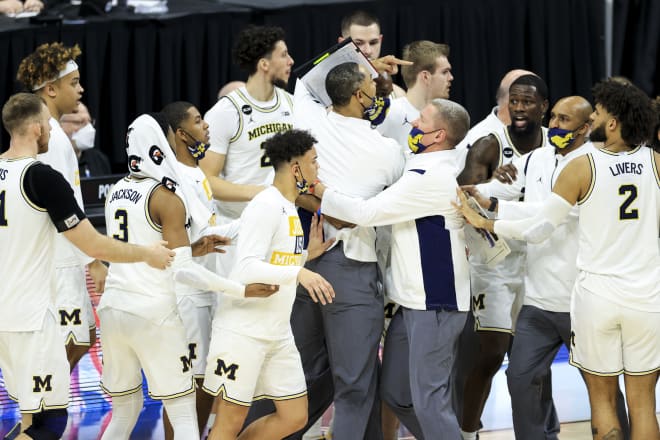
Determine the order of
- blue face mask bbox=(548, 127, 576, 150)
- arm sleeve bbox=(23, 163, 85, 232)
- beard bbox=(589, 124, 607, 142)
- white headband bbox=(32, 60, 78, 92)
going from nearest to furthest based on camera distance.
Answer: arm sleeve bbox=(23, 163, 85, 232)
beard bbox=(589, 124, 607, 142)
blue face mask bbox=(548, 127, 576, 150)
white headband bbox=(32, 60, 78, 92)

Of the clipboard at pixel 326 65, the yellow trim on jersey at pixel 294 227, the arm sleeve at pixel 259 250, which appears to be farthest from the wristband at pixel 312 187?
the clipboard at pixel 326 65

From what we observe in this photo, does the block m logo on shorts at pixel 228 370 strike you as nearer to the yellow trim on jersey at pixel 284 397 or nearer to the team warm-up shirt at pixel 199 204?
the yellow trim on jersey at pixel 284 397

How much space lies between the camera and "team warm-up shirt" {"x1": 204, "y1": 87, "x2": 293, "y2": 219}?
22.1ft

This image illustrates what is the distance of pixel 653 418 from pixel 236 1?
5.98m

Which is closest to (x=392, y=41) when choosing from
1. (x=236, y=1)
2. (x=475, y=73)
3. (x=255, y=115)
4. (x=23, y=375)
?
(x=475, y=73)

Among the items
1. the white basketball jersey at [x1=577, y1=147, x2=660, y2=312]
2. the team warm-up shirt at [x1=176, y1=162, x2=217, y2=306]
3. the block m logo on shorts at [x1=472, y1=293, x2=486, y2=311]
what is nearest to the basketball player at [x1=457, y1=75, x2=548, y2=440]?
the block m logo on shorts at [x1=472, y1=293, x2=486, y2=311]

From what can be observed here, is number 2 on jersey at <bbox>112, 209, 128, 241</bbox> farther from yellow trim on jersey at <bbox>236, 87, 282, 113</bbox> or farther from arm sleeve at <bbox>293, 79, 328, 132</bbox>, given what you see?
yellow trim on jersey at <bbox>236, 87, 282, 113</bbox>

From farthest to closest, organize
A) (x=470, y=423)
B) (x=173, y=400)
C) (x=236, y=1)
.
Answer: (x=236, y=1) → (x=470, y=423) → (x=173, y=400)

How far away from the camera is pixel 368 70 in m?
6.05

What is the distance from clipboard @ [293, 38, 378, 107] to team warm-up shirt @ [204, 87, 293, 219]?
569 mm

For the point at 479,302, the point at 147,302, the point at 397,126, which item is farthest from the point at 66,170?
the point at 479,302

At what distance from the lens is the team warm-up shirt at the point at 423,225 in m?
5.69

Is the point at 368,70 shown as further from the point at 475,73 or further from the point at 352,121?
the point at 475,73

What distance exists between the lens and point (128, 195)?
222 inches
